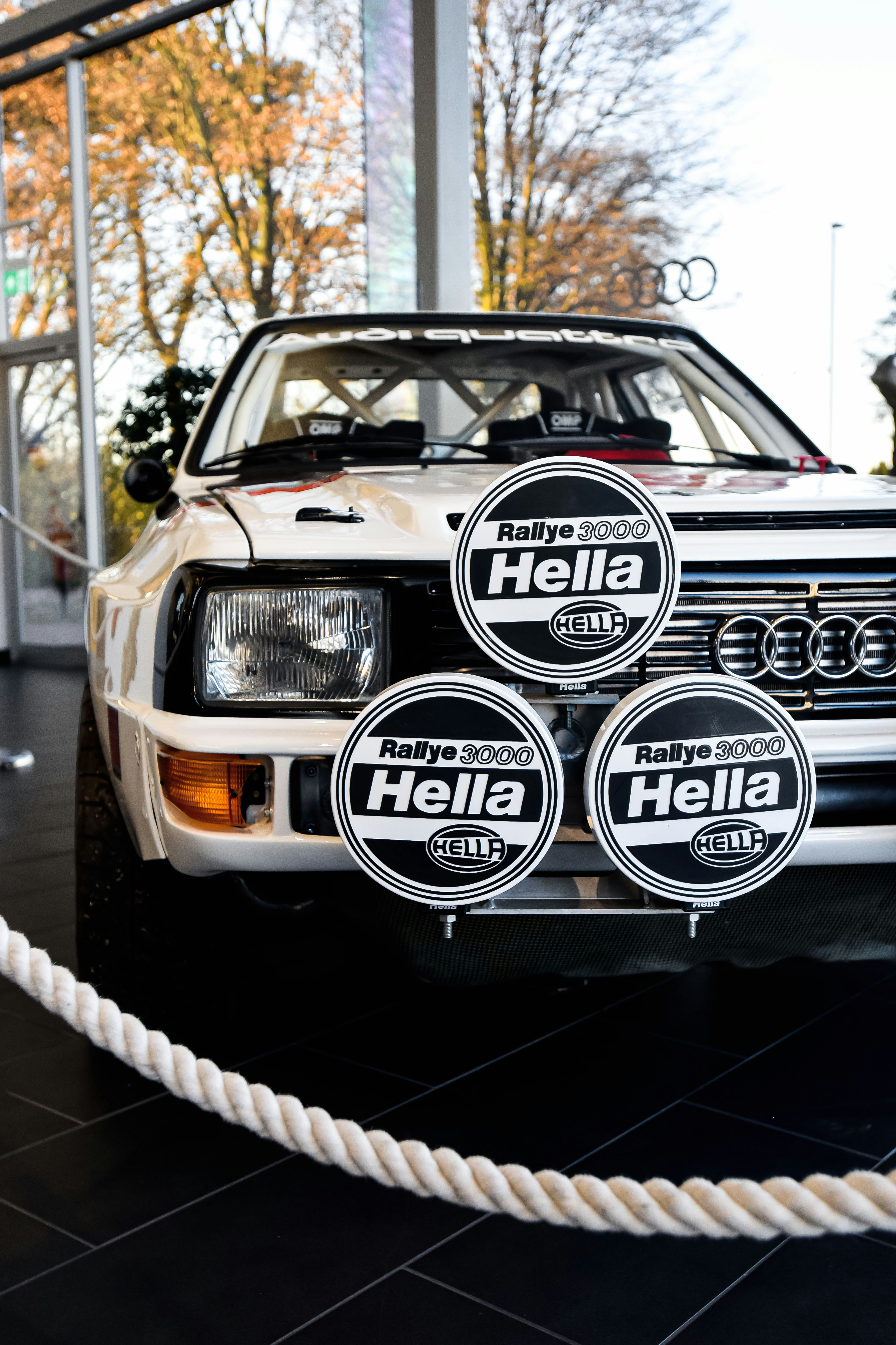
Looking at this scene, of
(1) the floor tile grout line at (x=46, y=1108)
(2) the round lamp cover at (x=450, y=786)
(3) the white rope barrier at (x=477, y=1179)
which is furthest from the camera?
(1) the floor tile grout line at (x=46, y=1108)

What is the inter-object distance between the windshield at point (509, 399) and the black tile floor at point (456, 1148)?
1.11m

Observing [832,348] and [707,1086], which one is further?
[832,348]

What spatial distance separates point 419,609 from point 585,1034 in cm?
101

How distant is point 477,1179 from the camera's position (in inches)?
44.6

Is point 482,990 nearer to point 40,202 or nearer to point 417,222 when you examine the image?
point 417,222

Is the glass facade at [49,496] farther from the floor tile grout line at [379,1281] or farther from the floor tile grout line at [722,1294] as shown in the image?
the floor tile grout line at [722,1294]

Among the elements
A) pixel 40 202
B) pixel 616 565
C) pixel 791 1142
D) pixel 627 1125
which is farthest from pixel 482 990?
pixel 40 202

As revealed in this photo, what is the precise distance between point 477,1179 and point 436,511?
36.8 inches

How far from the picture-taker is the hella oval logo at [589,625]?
1.53 meters

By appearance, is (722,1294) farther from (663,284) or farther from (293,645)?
(663,284)

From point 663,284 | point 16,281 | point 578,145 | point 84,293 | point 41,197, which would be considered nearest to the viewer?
point 663,284

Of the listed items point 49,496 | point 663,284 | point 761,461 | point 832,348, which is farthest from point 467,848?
point 49,496

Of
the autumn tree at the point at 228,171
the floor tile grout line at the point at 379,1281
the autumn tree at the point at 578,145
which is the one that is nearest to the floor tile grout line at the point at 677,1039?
the floor tile grout line at the point at 379,1281

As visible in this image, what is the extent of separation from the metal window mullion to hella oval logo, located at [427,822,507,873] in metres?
7.95
